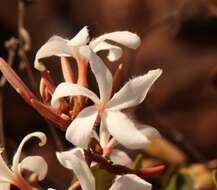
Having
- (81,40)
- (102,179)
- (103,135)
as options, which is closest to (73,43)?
(81,40)

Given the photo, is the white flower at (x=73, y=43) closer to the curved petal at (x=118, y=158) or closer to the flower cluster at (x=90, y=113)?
the flower cluster at (x=90, y=113)

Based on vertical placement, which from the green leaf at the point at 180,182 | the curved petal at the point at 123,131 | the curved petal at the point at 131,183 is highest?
the curved petal at the point at 123,131

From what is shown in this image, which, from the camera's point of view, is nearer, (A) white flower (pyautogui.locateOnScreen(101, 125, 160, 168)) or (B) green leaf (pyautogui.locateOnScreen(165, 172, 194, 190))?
(A) white flower (pyautogui.locateOnScreen(101, 125, 160, 168))

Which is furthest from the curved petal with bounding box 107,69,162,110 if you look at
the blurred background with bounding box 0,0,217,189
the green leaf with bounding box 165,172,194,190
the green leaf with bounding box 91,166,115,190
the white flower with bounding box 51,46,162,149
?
the blurred background with bounding box 0,0,217,189

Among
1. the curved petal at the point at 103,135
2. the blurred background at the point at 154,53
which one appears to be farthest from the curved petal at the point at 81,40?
the blurred background at the point at 154,53

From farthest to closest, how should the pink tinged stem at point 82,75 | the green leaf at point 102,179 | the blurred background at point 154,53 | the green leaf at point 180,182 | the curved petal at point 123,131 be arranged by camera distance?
the blurred background at point 154,53, the green leaf at point 180,182, the green leaf at point 102,179, the pink tinged stem at point 82,75, the curved petal at point 123,131

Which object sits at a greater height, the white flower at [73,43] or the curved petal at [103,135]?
the white flower at [73,43]

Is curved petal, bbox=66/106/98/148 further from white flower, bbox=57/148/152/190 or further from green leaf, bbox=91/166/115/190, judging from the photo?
green leaf, bbox=91/166/115/190

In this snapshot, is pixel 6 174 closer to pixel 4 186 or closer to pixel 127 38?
pixel 4 186

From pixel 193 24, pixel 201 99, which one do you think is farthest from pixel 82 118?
pixel 201 99

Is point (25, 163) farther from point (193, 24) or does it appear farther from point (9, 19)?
point (9, 19)
